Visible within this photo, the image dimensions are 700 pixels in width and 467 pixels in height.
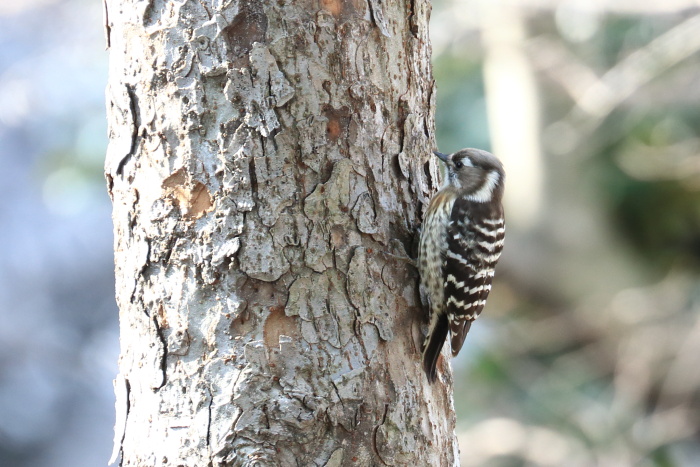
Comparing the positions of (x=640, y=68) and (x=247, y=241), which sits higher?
(x=640, y=68)

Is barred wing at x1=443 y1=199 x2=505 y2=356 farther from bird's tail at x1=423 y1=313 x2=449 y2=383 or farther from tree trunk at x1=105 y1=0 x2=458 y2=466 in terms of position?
tree trunk at x1=105 y1=0 x2=458 y2=466

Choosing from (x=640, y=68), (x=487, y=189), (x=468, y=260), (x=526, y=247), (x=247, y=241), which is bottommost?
(x=247, y=241)

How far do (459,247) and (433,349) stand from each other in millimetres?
776

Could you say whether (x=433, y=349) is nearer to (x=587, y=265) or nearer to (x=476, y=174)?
(x=476, y=174)

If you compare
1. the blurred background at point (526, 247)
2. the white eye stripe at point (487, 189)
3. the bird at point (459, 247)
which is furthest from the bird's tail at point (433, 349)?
the blurred background at point (526, 247)

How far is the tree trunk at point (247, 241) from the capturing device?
7.60ft

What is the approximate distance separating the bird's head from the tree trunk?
122 centimetres

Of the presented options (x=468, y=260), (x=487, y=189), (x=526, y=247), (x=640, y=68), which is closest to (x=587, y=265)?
(x=526, y=247)

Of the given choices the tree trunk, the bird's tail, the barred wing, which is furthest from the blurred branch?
the tree trunk

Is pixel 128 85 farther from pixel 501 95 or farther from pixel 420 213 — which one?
pixel 501 95

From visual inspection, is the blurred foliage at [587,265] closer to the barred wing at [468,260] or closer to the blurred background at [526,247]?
the blurred background at [526,247]

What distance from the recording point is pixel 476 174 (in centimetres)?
371

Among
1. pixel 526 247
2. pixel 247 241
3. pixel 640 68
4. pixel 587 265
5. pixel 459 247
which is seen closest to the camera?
pixel 247 241

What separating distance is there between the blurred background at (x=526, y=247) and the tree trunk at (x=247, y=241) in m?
5.40
